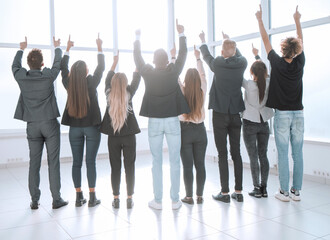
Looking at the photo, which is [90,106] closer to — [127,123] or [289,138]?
[127,123]

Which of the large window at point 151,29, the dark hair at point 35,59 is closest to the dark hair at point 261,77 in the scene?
the large window at point 151,29

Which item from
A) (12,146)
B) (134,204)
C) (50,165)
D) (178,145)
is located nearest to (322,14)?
(178,145)

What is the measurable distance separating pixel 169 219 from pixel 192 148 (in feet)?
2.51

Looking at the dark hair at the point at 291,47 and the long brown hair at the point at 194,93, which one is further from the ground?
the dark hair at the point at 291,47

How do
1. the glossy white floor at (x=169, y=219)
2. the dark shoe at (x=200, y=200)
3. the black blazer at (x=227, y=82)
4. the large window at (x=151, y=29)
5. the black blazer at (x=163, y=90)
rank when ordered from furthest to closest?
the large window at (x=151, y=29)
the dark shoe at (x=200, y=200)
the black blazer at (x=227, y=82)
the black blazer at (x=163, y=90)
the glossy white floor at (x=169, y=219)

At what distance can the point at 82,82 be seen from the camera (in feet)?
11.2

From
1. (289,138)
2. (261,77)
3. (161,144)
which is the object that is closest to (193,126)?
(161,144)

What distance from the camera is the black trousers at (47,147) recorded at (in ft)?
11.5

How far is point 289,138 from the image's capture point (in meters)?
3.71

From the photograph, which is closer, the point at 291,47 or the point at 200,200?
the point at 291,47

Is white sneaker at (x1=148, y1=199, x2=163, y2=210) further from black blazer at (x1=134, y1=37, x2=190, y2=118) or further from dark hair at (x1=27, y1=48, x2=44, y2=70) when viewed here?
dark hair at (x1=27, y1=48, x2=44, y2=70)

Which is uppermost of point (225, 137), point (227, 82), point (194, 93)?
point (227, 82)

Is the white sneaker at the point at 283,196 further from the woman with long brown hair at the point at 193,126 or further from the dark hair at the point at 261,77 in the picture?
the dark hair at the point at 261,77

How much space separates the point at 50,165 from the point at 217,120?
5.72 ft
